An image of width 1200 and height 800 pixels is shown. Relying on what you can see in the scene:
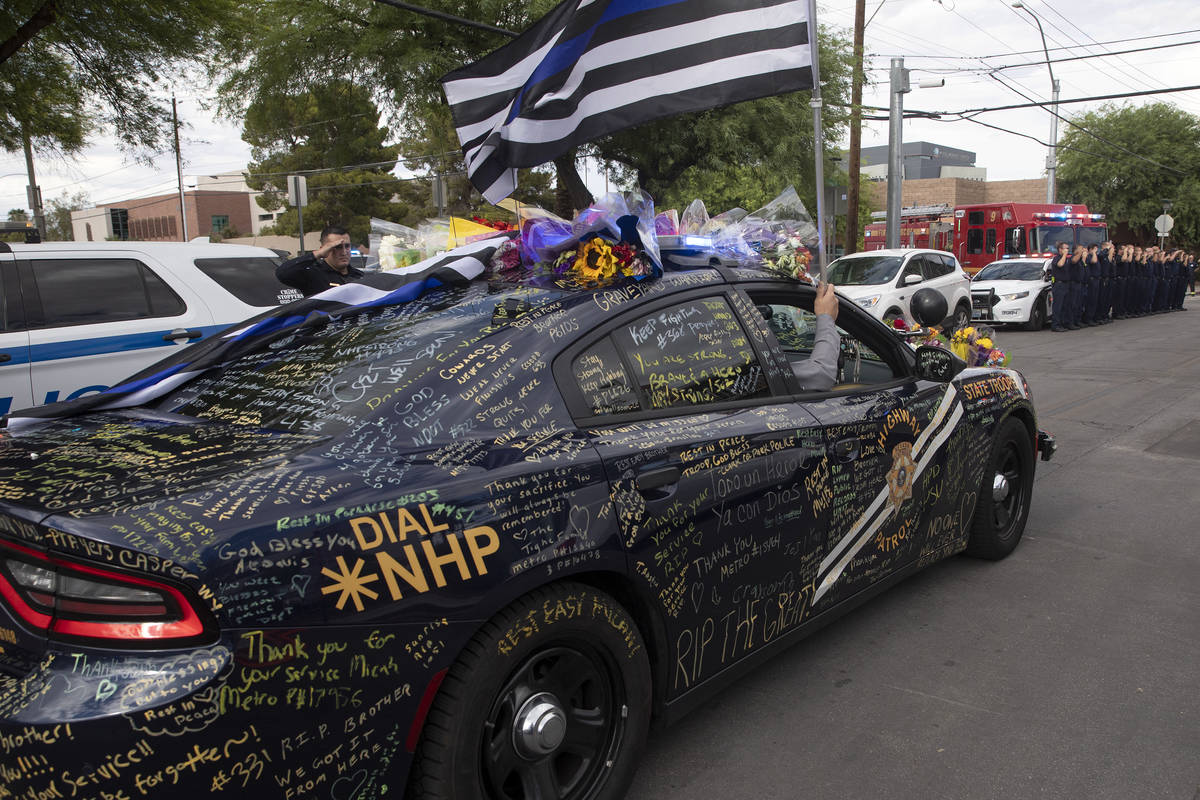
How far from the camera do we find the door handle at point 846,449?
3.16 meters

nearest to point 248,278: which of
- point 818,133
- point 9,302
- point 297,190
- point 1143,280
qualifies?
point 9,302

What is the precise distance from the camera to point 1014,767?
111 inches

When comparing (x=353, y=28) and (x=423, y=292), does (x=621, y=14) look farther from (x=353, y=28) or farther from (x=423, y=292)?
(x=353, y=28)

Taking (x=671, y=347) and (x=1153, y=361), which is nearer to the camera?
(x=671, y=347)

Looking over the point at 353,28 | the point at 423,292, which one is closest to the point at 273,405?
the point at 423,292

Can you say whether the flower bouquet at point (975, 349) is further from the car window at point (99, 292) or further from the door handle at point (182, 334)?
the car window at point (99, 292)

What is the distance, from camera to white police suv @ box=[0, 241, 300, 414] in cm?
576

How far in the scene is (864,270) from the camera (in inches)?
648

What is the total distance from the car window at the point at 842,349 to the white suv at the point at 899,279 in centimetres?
1113

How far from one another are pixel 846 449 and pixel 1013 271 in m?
19.0

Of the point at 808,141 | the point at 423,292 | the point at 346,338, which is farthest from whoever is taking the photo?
the point at 808,141

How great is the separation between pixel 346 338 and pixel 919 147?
90811 mm

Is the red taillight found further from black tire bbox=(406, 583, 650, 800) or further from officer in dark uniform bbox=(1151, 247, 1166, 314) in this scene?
officer in dark uniform bbox=(1151, 247, 1166, 314)

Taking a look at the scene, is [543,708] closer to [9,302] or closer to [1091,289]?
[9,302]
